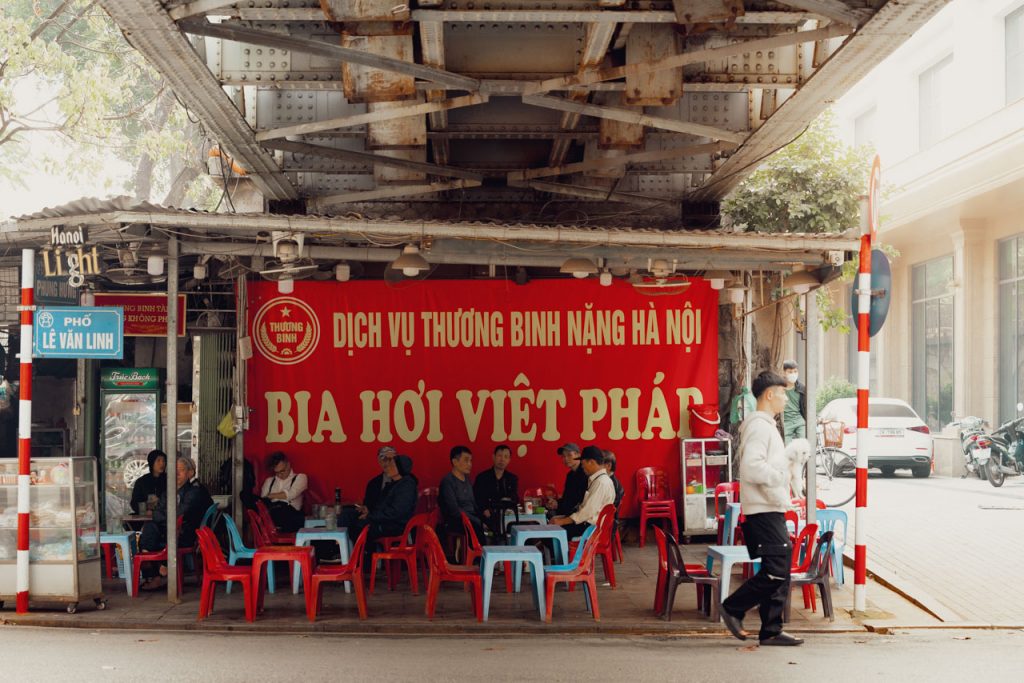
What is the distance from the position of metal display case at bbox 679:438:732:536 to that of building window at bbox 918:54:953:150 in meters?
13.9

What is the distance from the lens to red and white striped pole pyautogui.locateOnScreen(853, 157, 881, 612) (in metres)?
8.69

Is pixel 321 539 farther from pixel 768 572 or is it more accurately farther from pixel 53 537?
pixel 768 572

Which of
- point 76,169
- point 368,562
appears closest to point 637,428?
point 368,562

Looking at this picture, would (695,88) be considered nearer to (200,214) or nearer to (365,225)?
(365,225)

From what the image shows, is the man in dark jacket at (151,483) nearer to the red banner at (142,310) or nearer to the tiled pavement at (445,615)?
the tiled pavement at (445,615)

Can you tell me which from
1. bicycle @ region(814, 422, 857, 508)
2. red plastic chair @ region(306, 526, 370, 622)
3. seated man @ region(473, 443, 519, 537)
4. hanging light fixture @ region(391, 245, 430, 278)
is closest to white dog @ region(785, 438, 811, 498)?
seated man @ region(473, 443, 519, 537)

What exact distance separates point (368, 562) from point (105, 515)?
385 centimetres

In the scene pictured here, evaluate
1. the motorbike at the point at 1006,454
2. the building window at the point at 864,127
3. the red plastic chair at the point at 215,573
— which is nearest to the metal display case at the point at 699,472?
the red plastic chair at the point at 215,573

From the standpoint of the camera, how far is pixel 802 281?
10109 mm

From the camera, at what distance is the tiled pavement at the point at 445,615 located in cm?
863

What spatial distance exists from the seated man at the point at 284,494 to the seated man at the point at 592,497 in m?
3.13

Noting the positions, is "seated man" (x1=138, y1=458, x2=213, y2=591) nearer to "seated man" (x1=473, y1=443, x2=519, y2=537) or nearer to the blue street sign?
the blue street sign

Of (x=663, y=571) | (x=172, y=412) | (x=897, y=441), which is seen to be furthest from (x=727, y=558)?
(x=897, y=441)

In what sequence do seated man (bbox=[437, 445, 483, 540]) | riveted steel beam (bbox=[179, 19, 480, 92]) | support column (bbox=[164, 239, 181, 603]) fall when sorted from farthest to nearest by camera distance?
seated man (bbox=[437, 445, 483, 540])
support column (bbox=[164, 239, 181, 603])
riveted steel beam (bbox=[179, 19, 480, 92])
